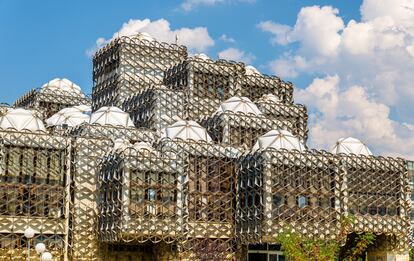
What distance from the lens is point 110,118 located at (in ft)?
271

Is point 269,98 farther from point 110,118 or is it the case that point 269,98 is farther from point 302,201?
point 110,118

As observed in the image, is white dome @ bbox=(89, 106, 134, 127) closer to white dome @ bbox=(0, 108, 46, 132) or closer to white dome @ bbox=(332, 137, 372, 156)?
white dome @ bbox=(0, 108, 46, 132)

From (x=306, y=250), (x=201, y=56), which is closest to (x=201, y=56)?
(x=201, y=56)

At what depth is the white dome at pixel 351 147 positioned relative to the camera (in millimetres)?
83875

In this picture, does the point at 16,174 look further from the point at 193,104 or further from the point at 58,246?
the point at 193,104

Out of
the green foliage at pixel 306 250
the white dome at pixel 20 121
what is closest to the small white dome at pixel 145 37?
the white dome at pixel 20 121

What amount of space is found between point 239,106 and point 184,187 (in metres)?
18.4

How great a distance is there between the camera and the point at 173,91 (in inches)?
3533

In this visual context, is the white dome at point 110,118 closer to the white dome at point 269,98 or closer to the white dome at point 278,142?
the white dome at point 278,142

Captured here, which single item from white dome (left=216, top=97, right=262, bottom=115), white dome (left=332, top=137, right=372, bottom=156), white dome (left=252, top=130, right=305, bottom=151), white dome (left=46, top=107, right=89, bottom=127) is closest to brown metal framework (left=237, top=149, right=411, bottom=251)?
white dome (left=252, top=130, right=305, bottom=151)

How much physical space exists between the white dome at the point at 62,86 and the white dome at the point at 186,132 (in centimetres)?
3636

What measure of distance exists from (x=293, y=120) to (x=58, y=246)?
38.4 meters

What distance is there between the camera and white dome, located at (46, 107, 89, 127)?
90.6 metres

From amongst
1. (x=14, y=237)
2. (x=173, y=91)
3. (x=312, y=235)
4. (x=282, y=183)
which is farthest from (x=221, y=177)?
(x=14, y=237)
